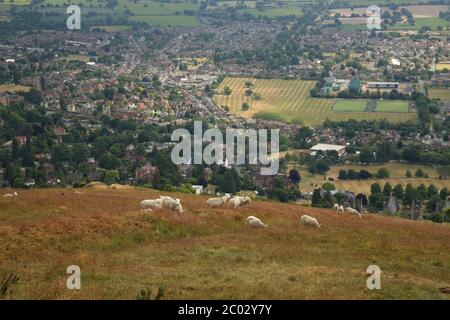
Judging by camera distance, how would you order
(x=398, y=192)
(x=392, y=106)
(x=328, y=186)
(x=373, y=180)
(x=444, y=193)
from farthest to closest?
(x=392, y=106) → (x=373, y=180) → (x=328, y=186) → (x=398, y=192) → (x=444, y=193)

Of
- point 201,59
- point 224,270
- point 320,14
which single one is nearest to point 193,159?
point 224,270

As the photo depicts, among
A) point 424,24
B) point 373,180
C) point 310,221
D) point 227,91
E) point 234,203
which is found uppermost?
point 424,24

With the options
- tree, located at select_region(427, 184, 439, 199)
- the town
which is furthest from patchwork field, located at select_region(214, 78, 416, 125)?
tree, located at select_region(427, 184, 439, 199)

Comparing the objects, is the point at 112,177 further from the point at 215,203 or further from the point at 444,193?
the point at 215,203

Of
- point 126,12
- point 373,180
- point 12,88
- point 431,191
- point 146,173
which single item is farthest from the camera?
point 126,12

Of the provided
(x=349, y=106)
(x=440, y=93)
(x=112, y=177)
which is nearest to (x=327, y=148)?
(x=349, y=106)

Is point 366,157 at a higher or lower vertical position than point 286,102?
lower
